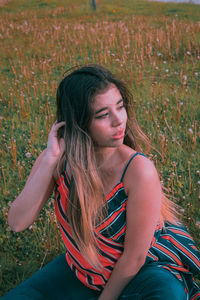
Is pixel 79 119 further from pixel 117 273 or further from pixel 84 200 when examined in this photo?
pixel 117 273

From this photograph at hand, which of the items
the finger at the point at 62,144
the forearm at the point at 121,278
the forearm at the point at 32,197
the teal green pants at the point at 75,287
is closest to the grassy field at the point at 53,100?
the finger at the point at 62,144

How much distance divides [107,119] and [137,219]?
24.2 inches

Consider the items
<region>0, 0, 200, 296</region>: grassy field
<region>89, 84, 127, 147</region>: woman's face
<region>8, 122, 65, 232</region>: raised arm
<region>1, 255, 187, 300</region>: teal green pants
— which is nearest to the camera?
<region>1, 255, 187, 300</region>: teal green pants

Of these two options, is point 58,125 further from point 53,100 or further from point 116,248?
point 53,100

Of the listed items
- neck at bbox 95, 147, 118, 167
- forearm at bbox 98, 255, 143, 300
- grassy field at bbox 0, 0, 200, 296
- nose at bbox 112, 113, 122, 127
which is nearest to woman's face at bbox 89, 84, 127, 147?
nose at bbox 112, 113, 122, 127

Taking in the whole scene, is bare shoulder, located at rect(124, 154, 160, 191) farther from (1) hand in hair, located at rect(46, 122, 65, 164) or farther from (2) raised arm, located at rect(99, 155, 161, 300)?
(1) hand in hair, located at rect(46, 122, 65, 164)

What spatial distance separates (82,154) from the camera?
7.29 ft

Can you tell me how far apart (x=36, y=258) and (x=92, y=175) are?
156 centimetres

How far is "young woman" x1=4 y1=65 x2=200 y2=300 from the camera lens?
6.94ft

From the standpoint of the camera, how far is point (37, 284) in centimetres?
243

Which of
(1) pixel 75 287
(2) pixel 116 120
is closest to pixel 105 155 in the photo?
(2) pixel 116 120

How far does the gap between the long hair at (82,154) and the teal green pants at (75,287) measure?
277mm

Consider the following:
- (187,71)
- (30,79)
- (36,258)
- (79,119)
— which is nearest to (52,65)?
(30,79)

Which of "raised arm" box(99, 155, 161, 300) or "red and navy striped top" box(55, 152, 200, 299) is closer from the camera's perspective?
"raised arm" box(99, 155, 161, 300)
